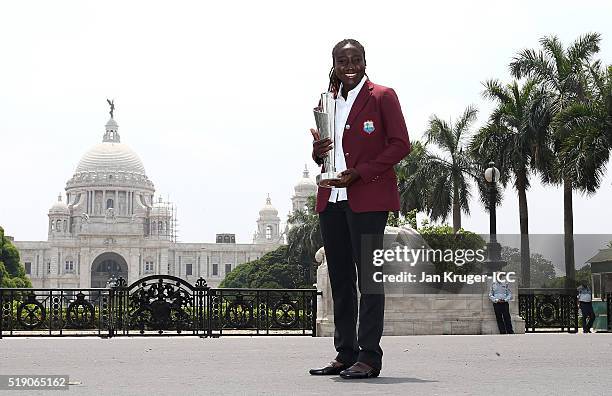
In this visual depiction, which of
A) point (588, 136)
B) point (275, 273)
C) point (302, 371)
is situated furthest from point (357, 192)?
point (275, 273)

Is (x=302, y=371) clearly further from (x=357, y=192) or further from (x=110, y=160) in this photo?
(x=110, y=160)

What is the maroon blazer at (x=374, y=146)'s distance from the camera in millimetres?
5973

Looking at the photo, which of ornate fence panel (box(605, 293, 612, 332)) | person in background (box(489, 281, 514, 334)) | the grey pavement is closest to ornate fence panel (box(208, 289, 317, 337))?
person in background (box(489, 281, 514, 334))

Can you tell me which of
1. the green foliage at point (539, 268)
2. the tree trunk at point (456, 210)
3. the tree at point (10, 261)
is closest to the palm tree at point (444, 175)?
the tree trunk at point (456, 210)

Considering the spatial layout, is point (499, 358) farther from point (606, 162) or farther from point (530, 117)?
point (530, 117)

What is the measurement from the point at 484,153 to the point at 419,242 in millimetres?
19444

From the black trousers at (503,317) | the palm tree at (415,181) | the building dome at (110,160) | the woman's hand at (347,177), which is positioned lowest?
the black trousers at (503,317)

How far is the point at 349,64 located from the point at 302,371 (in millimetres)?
1904

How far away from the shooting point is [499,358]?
7.54 m

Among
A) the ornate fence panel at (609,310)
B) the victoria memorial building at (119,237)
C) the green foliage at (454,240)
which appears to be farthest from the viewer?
the victoria memorial building at (119,237)

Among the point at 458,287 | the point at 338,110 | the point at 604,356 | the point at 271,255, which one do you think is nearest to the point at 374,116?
the point at 338,110

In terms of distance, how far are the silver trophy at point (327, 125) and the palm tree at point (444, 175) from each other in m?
35.1

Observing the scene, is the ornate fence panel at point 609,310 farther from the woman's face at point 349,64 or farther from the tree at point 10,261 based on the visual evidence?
the tree at point 10,261

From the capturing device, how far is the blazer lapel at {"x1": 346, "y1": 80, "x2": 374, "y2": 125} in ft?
20.1
